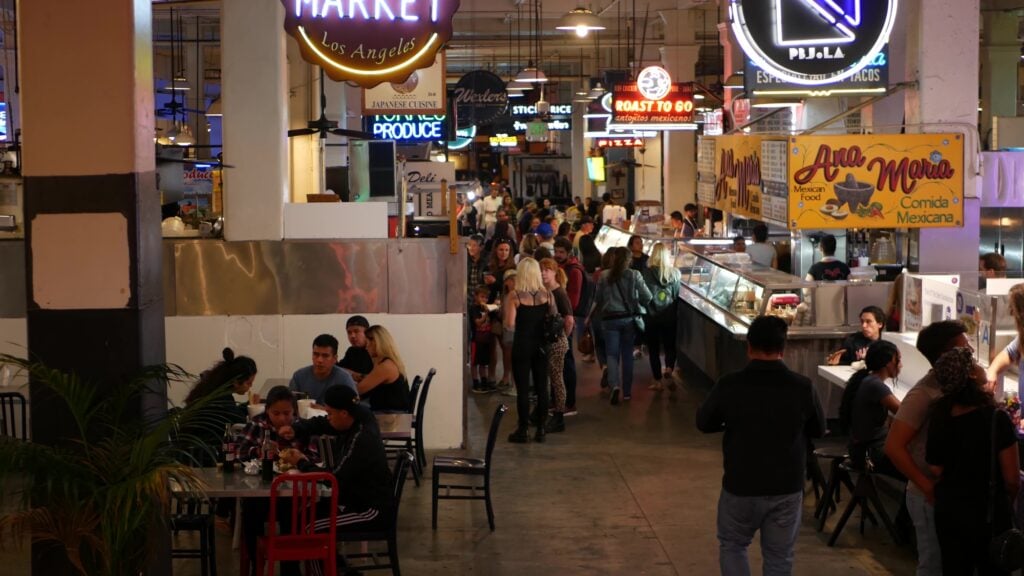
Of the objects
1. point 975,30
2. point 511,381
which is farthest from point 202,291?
point 975,30

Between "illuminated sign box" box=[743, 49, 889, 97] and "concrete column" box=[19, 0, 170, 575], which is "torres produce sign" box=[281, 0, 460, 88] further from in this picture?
"illuminated sign box" box=[743, 49, 889, 97]

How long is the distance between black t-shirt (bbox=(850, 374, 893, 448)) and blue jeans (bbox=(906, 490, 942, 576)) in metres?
1.77

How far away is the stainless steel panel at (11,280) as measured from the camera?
35.8 ft

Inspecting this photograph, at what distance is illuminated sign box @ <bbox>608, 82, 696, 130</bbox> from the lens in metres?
22.3

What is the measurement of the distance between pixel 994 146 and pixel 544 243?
709 centimetres

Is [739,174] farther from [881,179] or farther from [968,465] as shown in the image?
[968,465]

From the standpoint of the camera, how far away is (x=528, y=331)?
11.9 meters

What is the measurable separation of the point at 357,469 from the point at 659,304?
7787mm

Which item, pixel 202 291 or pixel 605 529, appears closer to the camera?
pixel 605 529

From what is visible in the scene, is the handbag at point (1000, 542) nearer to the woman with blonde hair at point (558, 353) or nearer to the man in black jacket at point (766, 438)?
the man in black jacket at point (766, 438)

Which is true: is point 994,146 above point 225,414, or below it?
above

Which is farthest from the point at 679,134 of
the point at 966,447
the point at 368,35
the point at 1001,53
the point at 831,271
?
the point at 966,447

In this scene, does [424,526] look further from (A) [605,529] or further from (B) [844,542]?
(B) [844,542]

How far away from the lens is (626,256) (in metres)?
14.0
